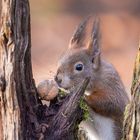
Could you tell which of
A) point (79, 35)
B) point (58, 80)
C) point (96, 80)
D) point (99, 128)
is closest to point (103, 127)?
point (99, 128)

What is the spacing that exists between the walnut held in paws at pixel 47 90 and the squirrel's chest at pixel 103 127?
2.19 feet

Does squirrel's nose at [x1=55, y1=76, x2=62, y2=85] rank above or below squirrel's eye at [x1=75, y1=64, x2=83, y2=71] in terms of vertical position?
below

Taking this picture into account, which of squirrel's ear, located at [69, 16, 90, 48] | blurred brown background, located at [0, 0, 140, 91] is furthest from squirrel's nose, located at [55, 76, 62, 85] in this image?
blurred brown background, located at [0, 0, 140, 91]

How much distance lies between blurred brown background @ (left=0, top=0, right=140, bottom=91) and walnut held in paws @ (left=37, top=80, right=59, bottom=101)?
13.4 ft

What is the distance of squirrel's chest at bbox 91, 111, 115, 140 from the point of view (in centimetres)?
393

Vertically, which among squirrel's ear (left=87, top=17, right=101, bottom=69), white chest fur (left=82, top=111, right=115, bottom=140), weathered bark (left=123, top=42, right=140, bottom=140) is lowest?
white chest fur (left=82, top=111, right=115, bottom=140)

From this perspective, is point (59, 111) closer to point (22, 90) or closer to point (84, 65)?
point (22, 90)

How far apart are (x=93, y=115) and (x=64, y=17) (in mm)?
5322

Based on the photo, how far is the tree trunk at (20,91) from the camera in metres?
3.03

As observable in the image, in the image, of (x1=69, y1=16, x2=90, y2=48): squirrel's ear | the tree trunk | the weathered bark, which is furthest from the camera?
(x1=69, y1=16, x2=90, y2=48): squirrel's ear

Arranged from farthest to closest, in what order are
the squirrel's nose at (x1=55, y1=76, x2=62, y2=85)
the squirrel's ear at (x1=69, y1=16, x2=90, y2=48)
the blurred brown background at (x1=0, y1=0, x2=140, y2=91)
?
the blurred brown background at (x1=0, y1=0, x2=140, y2=91), the squirrel's ear at (x1=69, y1=16, x2=90, y2=48), the squirrel's nose at (x1=55, y1=76, x2=62, y2=85)

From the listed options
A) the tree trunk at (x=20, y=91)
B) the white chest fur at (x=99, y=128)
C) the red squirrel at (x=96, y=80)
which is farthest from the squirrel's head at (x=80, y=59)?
the tree trunk at (x=20, y=91)

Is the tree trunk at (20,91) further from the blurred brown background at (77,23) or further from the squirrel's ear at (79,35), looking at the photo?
the blurred brown background at (77,23)

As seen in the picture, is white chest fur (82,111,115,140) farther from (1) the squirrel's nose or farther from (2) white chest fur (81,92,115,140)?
(1) the squirrel's nose
